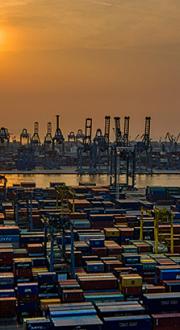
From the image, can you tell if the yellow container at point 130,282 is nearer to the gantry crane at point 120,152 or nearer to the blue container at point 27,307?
the blue container at point 27,307

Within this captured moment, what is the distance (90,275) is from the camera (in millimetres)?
21734

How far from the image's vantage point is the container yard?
662 inches

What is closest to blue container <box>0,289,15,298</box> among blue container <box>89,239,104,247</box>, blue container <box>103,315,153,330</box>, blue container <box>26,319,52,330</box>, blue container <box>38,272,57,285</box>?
blue container <box>38,272,57,285</box>

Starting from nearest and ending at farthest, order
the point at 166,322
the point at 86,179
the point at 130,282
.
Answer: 1. the point at 166,322
2. the point at 130,282
3. the point at 86,179

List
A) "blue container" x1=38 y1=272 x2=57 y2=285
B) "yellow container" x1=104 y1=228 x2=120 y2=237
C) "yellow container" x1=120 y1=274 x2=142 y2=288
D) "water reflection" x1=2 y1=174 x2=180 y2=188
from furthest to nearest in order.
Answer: "water reflection" x1=2 y1=174 x2=180 y2=188 → "yellow container" x1=104 y1=228 x2=120 y2=237 → "blue container" x1=38 y1=272 x2=57 y2=285 → "yellow container" x1=120 y1=274 x2=142 y2=288

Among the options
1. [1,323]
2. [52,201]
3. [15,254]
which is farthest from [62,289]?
[52,201]

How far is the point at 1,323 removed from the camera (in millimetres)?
18594

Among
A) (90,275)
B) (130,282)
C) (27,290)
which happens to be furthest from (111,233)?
(27,290)

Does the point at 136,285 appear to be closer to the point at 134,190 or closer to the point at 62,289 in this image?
the point at 62,289

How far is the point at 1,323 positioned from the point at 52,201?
25.5 meters

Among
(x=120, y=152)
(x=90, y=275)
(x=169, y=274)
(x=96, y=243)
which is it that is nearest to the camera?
(x=169, y=274)

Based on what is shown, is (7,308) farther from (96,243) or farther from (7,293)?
(96,243)

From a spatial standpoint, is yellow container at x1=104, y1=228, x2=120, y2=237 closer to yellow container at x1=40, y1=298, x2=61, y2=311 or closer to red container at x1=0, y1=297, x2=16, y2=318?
yellow container at x1=40, y1=298, x2=61, y2=311

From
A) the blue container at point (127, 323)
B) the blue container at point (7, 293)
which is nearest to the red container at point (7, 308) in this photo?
the blue container at point (7, 293)
